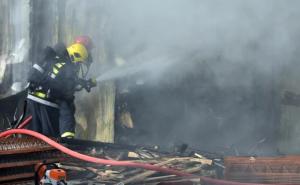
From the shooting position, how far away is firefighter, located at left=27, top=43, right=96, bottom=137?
18.9 ft

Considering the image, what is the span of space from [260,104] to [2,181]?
12.6 ft

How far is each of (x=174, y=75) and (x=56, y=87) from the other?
182cm

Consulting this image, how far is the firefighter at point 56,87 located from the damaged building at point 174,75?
31cm

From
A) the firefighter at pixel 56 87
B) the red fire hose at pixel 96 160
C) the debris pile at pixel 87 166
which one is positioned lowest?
the debris pile at pixel 87 166

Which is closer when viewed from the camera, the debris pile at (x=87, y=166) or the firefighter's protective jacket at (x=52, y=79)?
the debris pile at (x=87, y=166)

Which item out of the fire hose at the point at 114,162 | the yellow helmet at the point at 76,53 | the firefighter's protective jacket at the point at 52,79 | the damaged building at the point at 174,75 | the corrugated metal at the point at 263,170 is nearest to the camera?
the fire hose at the point at 114,162

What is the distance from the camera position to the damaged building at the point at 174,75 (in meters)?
5.43

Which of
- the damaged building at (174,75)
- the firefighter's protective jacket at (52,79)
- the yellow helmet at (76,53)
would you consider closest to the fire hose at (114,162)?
the damaged building at (174,75)

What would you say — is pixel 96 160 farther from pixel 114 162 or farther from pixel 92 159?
pixel 114 162

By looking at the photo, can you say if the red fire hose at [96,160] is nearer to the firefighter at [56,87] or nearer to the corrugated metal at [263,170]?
the corrugated metal at [263,170]

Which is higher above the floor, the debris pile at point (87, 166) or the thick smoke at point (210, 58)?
the thick smoke at point (210, 58)

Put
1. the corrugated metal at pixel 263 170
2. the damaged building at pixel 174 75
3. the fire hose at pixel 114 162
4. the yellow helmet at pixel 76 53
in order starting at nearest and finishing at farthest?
the fire hose at pixel 114 162 → the corrugated metal at pixel 263 170 → the damaged building at pixel 174 75 → the yellow helmet at pixel 76 53

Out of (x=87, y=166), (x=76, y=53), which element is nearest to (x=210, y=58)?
(x=76, y=53)

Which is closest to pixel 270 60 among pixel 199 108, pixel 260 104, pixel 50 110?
pixel 260 104
